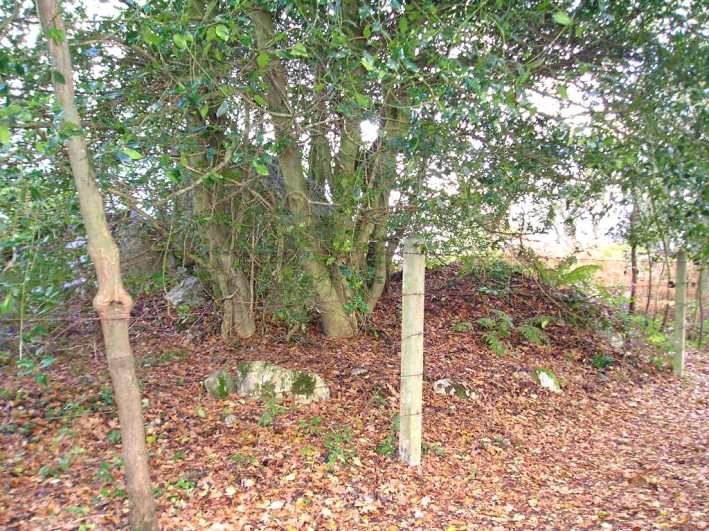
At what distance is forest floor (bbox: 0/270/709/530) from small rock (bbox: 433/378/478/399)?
12 cm

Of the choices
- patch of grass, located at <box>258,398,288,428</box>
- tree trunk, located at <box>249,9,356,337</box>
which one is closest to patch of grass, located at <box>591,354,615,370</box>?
tree trunk, located at <box>249,9,356,337</box>

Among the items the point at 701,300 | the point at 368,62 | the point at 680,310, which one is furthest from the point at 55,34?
the point at 701,300

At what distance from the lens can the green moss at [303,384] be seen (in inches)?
219

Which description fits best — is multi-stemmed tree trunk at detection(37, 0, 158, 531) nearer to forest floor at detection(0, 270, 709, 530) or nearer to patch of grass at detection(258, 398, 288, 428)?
forest floor at detection(0, 270, 709, 530)

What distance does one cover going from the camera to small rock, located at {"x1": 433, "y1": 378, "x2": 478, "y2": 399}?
6035 mm

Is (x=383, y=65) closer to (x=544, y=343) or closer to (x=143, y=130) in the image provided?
(x=143, y=130)

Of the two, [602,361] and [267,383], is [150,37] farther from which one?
[602,361]

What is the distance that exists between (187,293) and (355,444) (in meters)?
4.19

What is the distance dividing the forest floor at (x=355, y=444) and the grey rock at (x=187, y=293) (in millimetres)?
340

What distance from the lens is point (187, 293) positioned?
25.2ft

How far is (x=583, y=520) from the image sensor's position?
3809 millimetres

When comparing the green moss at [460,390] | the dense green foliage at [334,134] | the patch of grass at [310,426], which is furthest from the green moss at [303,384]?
the green moss at [460,390]

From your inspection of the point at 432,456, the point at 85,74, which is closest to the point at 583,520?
the point at 432,456

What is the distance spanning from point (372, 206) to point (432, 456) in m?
2.93
